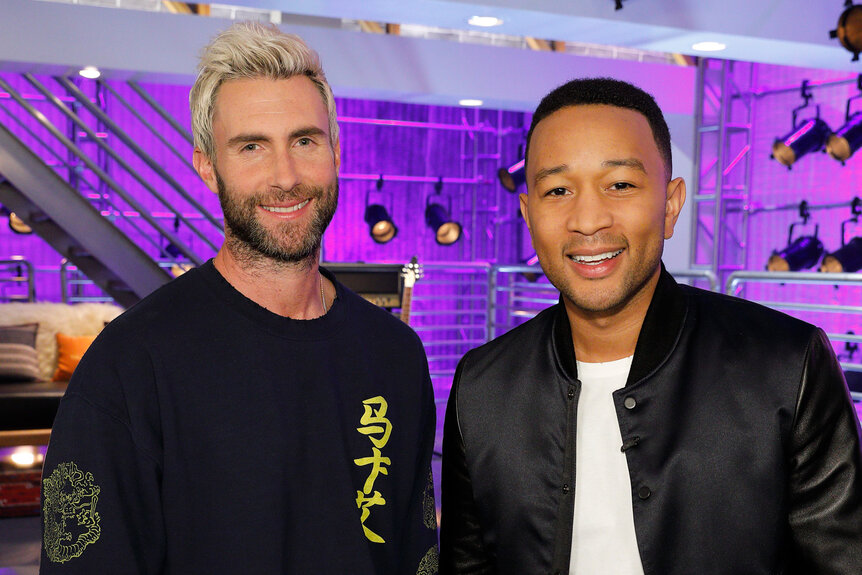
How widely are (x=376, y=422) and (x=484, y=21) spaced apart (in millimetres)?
Answer: 5131

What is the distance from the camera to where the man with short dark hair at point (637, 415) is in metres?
1.60

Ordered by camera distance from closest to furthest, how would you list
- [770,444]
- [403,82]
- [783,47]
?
[770,444], [783,47], [403,82]

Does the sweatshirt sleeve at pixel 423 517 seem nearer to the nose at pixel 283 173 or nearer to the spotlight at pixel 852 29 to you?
the nose at pixel 283 173

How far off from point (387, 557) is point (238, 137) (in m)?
0.90

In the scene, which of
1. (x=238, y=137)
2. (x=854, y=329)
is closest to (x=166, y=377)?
(x=238, y=137)

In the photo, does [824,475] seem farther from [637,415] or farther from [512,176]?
[512,176]

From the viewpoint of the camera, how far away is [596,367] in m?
1.79

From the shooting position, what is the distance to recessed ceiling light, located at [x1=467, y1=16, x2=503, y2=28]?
631cm

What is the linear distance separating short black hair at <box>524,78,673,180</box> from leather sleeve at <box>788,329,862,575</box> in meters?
0.48

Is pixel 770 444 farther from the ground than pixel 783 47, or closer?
closer

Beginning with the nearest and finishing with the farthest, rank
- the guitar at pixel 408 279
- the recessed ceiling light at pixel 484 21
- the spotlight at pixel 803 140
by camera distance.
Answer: the recessed ceiling light at pixel 484 21 → the guitar at pixel 408 279 → the spotlight at pixel 803 140

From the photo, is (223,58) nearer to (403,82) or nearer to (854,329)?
(403,82)

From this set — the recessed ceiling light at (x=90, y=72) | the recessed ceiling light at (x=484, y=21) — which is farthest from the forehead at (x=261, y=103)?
the recessed ceiling light at (x=90, y=72)

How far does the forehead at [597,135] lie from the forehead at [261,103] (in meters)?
0.48
